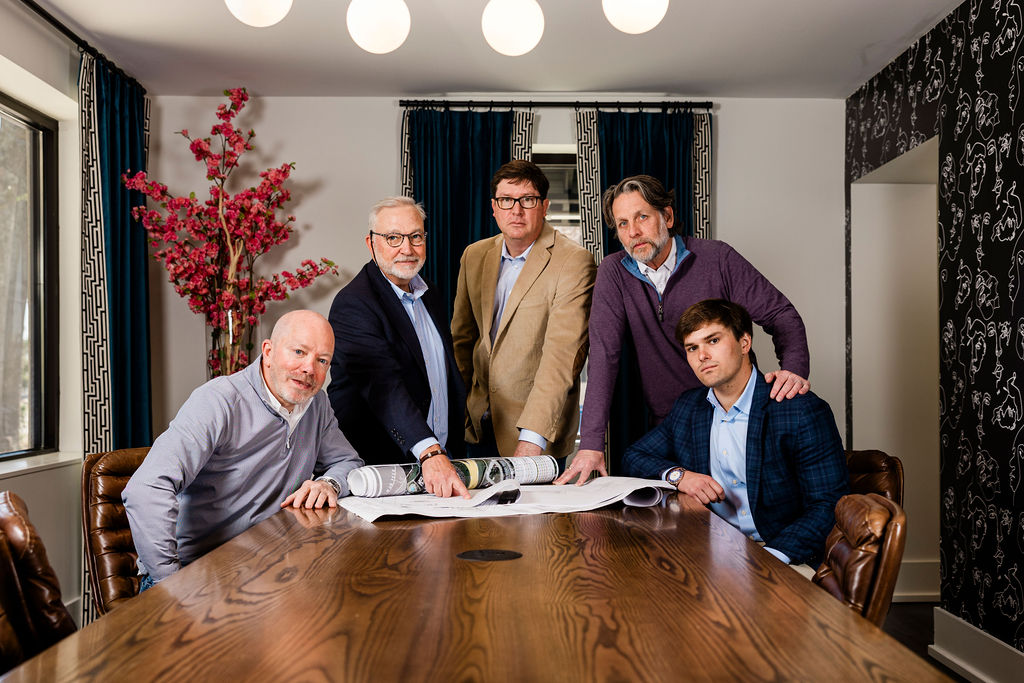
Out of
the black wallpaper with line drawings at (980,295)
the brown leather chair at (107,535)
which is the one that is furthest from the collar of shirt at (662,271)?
the brown leather chair at (107,535)

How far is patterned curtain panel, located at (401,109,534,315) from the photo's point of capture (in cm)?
462

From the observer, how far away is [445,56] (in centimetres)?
409

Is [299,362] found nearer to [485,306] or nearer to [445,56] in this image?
[485,306]

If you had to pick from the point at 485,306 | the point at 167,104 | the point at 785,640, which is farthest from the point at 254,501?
the point at 167,104

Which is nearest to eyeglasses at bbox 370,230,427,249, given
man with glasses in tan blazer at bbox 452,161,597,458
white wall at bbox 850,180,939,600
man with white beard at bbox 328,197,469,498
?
man with white beard at bbox 328,197,469,498

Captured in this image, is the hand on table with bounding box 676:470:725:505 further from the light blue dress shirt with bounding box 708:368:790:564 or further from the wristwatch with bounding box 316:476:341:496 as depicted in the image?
the wristwatch with bounding box 316:476:341:496

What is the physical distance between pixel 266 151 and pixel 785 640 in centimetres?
434

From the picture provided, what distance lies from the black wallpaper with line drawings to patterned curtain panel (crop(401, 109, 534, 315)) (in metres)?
2.11

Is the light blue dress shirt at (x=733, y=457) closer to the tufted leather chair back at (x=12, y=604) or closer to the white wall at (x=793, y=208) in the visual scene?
the tufted leather chair back at (x=12, y=604)

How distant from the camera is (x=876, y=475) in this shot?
2346 mm

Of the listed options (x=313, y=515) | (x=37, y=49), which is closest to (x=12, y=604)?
(x=313, y=515)

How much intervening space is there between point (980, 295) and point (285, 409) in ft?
9.08

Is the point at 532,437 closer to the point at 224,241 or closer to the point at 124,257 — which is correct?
the point at 224,241

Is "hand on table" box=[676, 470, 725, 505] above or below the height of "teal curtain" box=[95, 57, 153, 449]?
below
